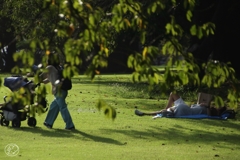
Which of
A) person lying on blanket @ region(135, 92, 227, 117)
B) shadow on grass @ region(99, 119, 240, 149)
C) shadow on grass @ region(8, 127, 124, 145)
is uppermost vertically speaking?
person lying on blanket @ region(135, 92, 227, 117)

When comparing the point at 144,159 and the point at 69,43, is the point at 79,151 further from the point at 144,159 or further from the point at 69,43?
the point at 69,43

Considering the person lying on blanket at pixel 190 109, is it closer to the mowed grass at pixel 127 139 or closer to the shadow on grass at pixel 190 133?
the mowed grass at pixel 127 139

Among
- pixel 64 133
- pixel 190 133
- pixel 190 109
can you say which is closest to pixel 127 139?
pixel 64 133

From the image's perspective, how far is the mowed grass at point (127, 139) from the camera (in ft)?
46.9

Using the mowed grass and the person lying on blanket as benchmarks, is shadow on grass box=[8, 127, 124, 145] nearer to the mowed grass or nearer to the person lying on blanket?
the mowed grass

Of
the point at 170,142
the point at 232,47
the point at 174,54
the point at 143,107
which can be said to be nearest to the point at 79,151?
the point at 170,142

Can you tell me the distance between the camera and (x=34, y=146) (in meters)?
15.3

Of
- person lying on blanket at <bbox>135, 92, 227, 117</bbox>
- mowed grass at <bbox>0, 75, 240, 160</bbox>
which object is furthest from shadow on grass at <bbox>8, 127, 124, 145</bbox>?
person lying on blanket at <bbox>135, 92, 227, 117</bbox>

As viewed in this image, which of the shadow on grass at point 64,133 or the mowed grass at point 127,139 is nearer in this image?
the mowed grass at point 127,139

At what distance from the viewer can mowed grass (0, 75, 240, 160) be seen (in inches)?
563

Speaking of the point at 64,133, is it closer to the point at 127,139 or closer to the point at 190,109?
the point at 127,139

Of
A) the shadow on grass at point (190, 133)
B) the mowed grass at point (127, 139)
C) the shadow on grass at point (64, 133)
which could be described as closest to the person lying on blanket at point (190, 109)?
the mowed grass at point (127, 139)

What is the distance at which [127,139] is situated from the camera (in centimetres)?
1675

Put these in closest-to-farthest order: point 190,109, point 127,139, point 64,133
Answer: point 127,139, point 64,133, point 190,109
